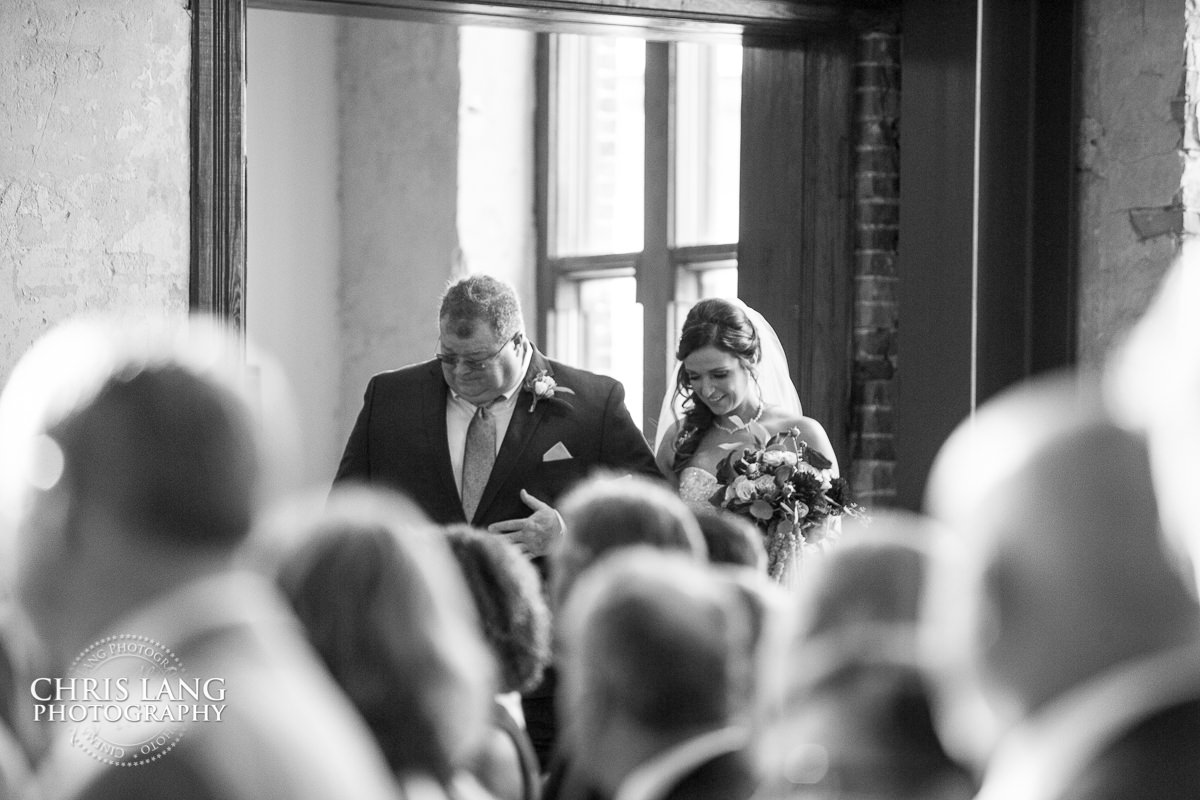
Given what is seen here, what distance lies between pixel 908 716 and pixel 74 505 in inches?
33.4

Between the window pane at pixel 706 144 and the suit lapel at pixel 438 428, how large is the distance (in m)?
4.68

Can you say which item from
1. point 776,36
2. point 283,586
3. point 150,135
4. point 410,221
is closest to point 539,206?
point 410,221

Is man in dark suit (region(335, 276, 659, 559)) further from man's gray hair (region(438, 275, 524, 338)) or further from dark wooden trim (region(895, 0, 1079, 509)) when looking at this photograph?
dark wooden trim (region(895, 0, 1079, 509))

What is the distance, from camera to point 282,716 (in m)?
1.18

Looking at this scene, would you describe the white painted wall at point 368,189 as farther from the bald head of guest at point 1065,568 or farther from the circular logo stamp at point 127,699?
the bald head of guest at point 1065,568

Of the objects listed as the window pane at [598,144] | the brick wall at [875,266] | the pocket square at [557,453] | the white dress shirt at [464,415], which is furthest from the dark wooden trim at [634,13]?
the window pane at [598,144]

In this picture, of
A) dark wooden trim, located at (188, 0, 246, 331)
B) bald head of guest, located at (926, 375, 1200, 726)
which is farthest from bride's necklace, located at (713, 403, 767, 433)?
bald head of guest, located at (926, 375, 1200, 726)

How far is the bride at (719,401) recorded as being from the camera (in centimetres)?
515

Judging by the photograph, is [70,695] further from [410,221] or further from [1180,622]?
[410,221]

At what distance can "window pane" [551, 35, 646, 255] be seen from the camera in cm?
1045

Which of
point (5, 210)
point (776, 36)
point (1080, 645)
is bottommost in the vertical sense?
point (1080, 645)

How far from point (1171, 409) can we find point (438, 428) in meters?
3.90

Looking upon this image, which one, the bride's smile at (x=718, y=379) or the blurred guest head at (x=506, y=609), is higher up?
the bride's smile at (x=718, y=379)

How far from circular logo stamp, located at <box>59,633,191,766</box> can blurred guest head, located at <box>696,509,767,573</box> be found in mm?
1369
